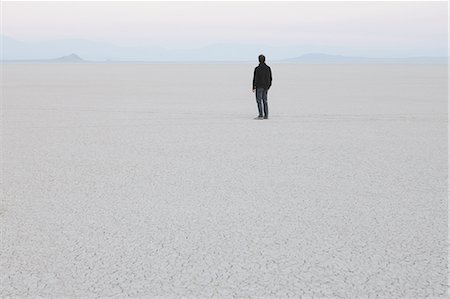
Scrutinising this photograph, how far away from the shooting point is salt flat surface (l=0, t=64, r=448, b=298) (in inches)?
164

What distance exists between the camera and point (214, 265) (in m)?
4.43

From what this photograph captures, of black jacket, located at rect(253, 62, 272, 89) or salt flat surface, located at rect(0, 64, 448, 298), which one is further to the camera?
black jacket, located at rect(253, 62, 272, 89)

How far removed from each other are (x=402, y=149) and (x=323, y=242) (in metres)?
5.34

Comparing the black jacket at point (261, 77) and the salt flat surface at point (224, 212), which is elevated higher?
the black jacket at point (261, 77)

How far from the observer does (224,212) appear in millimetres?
5902

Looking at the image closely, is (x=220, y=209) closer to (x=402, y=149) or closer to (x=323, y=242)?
(x=323, y=242)

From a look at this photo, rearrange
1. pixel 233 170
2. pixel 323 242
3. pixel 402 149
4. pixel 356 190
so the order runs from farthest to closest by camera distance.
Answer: pixel 402 149 → pixel 233 170 → pixel 356 190 → pixel 323 242

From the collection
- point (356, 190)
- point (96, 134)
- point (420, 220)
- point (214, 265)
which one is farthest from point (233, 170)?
point (96, 134)

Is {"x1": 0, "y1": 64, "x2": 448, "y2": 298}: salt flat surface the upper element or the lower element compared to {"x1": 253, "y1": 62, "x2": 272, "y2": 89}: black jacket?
lower

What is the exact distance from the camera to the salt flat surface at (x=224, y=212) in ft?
13.7

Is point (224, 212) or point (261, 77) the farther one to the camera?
point (261, 77)

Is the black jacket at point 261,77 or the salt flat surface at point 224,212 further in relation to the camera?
the black jacket at point 261,77

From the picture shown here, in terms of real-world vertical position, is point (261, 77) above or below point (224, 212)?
above

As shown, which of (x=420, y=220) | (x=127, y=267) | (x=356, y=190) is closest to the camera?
(x=127, y=267)
